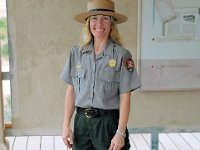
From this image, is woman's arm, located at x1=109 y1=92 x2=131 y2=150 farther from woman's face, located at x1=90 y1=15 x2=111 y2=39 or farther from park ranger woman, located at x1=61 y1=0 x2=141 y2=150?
woman's face, located at x1=90 y1=15 x2=111 y2=39

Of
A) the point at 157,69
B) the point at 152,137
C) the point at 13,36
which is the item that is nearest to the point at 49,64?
the point at 13,36

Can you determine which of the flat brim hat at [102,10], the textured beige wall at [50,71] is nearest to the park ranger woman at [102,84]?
the flat brim hat at [102,10]

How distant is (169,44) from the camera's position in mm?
3047

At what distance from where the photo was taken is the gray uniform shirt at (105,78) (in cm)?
190

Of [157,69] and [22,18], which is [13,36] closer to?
[22,18]

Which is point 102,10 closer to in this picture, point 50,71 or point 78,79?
point 78,79

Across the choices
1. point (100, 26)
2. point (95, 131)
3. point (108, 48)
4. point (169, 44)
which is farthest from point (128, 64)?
point (169, 44)

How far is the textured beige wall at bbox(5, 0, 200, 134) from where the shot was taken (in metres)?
2.93

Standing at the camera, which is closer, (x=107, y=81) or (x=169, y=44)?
(x=107, y=81)

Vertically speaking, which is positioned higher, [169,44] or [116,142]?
[169,44]

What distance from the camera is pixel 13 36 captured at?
2.93 meters

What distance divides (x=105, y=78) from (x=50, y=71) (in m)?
1.23

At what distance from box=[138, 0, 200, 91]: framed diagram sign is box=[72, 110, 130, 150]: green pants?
1.21 meters

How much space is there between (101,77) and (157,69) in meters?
1.30
